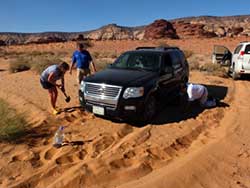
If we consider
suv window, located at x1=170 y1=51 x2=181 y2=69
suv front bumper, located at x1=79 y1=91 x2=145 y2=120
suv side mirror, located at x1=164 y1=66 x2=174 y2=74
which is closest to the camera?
suv front bumper, located at x1=79 y1=91 x2=145 y2=120

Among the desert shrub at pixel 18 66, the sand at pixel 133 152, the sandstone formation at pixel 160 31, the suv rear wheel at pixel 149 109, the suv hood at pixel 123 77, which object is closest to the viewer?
the sand at pixel 133 152

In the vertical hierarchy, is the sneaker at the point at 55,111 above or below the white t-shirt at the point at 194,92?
below

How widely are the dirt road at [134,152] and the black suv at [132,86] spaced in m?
0.40

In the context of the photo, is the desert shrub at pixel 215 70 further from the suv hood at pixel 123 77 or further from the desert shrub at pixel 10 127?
the desert shrub at pixel 10 127

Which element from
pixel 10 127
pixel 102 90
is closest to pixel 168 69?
pixel 102 90

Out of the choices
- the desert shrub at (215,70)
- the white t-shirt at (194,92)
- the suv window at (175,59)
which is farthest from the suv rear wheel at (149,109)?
the desert shrub at (215,70)

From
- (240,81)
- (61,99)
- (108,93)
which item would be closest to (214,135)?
(108,93)

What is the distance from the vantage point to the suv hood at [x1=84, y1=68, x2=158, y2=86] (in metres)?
6.72

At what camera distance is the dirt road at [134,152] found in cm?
448

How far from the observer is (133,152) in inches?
213

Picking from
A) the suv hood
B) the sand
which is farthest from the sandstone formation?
the sand

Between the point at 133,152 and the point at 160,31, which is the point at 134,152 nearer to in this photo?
the point at 133,152

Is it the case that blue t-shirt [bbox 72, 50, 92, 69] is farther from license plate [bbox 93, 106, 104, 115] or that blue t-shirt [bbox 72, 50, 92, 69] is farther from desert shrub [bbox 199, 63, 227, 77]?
desert shrub [bbox 199, 63, 227, 77]

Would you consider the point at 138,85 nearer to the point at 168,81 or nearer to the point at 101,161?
the point at 168,81
